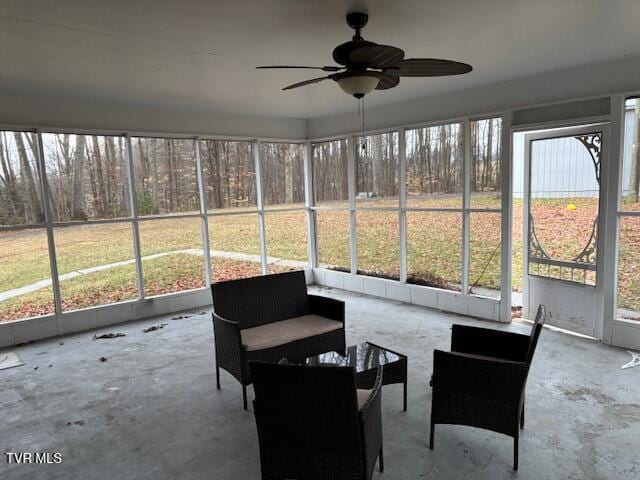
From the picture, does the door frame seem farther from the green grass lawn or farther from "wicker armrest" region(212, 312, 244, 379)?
"wicker armrest" region(212, 312, 244, 379)

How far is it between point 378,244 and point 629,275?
126 inches

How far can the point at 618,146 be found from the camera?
156 inches

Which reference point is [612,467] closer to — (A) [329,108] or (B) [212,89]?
(B) [212,89]

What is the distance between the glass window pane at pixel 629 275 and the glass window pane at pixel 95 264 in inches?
224

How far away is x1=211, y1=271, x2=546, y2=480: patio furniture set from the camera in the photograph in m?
1.92

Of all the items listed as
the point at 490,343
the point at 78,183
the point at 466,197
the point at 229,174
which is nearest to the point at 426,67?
the point at 490,343

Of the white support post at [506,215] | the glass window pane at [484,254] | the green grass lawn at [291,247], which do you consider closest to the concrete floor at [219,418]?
the white support post at [506,215]

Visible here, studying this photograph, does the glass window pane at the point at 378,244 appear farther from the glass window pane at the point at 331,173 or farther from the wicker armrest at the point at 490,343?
the wicker armrest at the point at 490,343

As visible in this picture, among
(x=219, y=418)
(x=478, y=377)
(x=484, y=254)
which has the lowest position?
(x=219, y=418)

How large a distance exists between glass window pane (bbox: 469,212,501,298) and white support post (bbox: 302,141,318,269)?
2.85 m

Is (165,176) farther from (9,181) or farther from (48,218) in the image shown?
(9,181)

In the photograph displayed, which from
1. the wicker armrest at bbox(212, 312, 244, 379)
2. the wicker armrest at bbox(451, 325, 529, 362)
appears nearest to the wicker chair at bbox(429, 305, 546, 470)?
the wicker armrest at bbox(451, 325, 529, 362)

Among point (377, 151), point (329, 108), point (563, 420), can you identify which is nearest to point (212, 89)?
point (329, 108)

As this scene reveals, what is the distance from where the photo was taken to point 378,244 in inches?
257
